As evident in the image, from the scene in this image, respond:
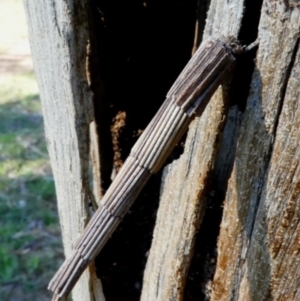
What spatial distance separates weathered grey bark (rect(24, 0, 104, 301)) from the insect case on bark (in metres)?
0.30

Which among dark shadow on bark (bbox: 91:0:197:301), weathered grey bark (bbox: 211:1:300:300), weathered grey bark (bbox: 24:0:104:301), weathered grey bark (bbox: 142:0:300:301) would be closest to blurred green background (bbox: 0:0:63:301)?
dark shadow on bark (bbox: 91:0:197:301)

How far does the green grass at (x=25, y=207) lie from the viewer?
8.43ft

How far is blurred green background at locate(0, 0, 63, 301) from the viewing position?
8.46ft

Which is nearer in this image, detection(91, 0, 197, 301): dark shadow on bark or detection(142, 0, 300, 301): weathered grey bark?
detection(142, 0, 300, 301): weathered grey bark

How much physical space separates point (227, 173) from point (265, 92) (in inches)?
9.7

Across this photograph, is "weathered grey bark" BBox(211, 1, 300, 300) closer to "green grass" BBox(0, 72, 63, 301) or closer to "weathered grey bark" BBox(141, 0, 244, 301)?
"weathered grey bark" BBox(141, 0, 244, 301)

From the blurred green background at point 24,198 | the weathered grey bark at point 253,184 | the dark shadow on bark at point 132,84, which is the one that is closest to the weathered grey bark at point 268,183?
the weathered grey bark at point 253,184

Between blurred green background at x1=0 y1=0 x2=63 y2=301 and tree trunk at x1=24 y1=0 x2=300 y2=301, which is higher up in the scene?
tree trunk at x1=24 y1=0 x2=300 y2=301

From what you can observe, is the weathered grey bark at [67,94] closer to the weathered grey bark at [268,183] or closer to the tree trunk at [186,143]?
the tree trunk at [186,143]

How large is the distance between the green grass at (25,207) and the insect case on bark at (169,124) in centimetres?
172

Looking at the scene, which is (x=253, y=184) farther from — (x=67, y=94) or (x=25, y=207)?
(x=25, y=207)

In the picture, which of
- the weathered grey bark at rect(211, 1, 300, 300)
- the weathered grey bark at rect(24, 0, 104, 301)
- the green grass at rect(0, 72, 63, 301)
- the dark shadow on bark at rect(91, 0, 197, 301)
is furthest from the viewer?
the green grass at rect(0, 72, 63, 301)

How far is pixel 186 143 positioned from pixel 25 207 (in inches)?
80.5

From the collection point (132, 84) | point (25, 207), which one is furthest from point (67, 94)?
point (25, 207)
